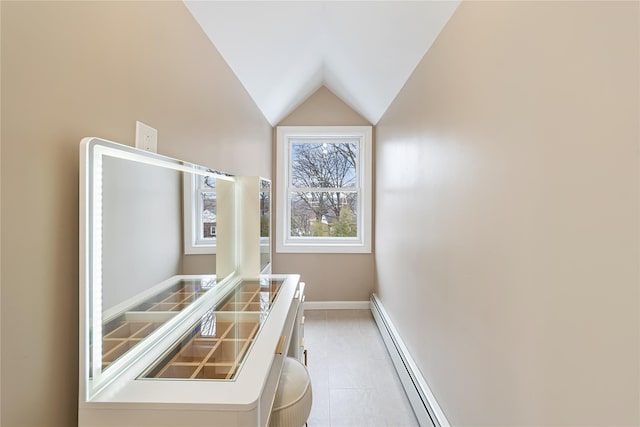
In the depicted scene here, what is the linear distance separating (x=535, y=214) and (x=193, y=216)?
4.15 ft

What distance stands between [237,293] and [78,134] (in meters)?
1.04

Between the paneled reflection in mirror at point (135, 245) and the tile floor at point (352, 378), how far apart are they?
1.18 m

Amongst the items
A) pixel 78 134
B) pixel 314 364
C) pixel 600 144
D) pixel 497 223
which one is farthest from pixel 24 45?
pixel 314 364

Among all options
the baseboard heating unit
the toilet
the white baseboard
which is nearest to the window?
the white baseboard

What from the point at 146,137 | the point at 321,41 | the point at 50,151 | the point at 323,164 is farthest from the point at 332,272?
the point at 50,151

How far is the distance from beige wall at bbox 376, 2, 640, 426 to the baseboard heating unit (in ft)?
0.26

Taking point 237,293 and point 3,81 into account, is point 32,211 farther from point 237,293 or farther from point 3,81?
point 237,293

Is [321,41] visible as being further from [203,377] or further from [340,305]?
[340,305]

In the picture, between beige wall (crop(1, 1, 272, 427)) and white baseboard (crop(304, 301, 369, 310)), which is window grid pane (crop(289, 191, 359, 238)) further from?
beige wall (crop(1, 1, 272, 427))

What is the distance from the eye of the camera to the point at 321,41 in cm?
255

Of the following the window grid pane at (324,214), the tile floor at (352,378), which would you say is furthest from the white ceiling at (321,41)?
the tile floor at (352,378)

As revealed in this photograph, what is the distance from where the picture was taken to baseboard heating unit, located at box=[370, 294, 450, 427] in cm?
162

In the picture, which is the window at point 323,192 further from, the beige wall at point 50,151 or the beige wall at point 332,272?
the beige wall at point 50,151

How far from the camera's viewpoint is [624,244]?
625 millimetres
